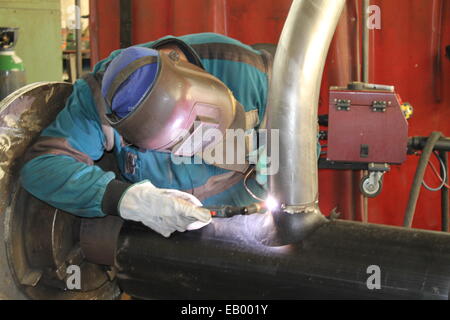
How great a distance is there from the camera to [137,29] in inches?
104

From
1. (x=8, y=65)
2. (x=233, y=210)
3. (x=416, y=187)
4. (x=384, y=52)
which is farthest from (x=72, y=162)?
(x=8, y=65)

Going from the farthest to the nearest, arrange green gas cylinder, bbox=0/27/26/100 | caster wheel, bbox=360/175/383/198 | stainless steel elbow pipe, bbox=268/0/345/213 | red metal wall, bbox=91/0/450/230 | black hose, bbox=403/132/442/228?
1. green gas cylinder, bbox=0/27/26/100
2. red metal wall, bbox=91/0/450/230
3. caster wheel, bbox=360/175/383/198
4. black hose, bbox=403/132/442/228
5. stainless steel elbow pipe, bbox=268/0/345/213

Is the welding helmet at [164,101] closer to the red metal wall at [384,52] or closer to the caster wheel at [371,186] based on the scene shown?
the caster wheel at [371,186]

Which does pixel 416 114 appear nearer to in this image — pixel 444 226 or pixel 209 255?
pixel 444 226

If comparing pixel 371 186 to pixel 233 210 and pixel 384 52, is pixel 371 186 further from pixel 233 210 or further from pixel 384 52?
pixel 233 210

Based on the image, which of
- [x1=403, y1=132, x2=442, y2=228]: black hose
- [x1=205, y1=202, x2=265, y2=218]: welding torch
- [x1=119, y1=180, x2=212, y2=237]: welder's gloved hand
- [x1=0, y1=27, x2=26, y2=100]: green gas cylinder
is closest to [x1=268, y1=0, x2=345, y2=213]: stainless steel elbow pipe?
[x1=205, y1=202, x2=265, y2=218]: welding torch

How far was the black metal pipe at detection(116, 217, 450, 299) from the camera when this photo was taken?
96 centimetres

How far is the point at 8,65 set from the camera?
316 cm

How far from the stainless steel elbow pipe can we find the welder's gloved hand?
231mm

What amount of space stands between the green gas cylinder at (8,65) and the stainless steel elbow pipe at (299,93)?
Answer: 8.43ft

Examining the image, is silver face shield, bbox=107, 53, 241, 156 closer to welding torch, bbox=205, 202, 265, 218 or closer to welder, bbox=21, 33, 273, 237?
welder, bbox=21, 33, 273, 237

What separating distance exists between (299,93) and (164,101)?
29 centimetres
